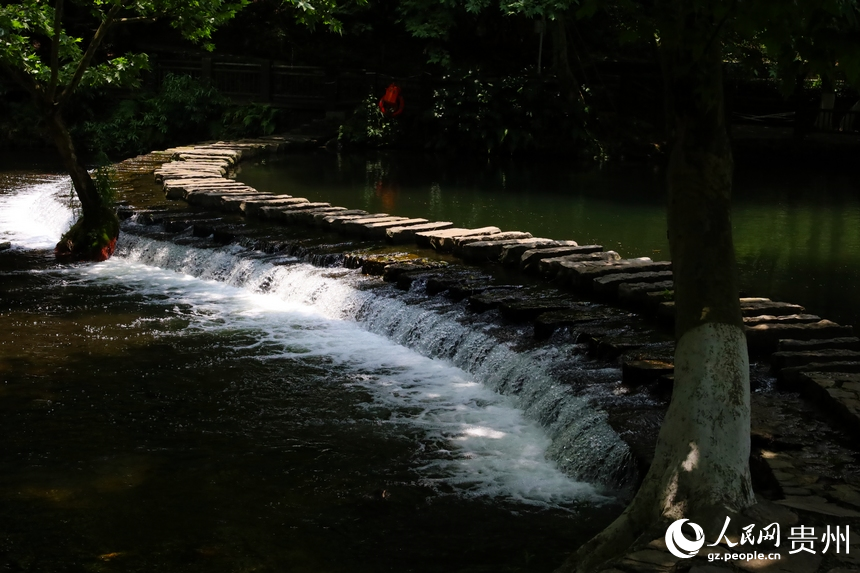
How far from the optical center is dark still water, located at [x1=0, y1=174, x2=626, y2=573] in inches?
217

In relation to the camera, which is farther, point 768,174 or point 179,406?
point 768,174

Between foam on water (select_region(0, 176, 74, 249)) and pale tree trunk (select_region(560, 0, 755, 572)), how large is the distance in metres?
10.4

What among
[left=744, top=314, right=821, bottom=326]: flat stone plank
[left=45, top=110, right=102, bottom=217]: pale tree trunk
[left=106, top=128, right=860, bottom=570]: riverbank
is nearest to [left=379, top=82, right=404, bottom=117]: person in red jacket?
[left=106, top=128, right=860, bottom=570]: riverbank

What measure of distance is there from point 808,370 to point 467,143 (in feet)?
52.6

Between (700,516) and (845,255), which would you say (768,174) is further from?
(700,516)

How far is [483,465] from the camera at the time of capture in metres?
6.61

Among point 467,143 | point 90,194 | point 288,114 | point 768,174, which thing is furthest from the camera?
point 288,114

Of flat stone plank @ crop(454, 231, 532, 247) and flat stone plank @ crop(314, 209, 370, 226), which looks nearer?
flat stone plank @ crop(454, 231, 532, 247)

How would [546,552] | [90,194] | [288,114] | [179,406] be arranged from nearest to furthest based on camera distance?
1. [546,552]
2. [179,406]
3. [90,194]
4. [288,114]

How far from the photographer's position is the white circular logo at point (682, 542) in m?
4.27

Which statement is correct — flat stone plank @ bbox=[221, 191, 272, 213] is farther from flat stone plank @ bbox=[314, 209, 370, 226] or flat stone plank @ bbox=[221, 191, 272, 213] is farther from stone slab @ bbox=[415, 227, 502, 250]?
stone slab @ bbox=[415, 227, 502, 250]

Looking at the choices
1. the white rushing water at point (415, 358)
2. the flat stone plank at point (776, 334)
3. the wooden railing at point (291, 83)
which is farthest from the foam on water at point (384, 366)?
the wooden railing at point (291, 83)

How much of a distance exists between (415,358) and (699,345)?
4297 millimetres

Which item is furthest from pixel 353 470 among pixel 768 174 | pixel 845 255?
pixel 768 174
